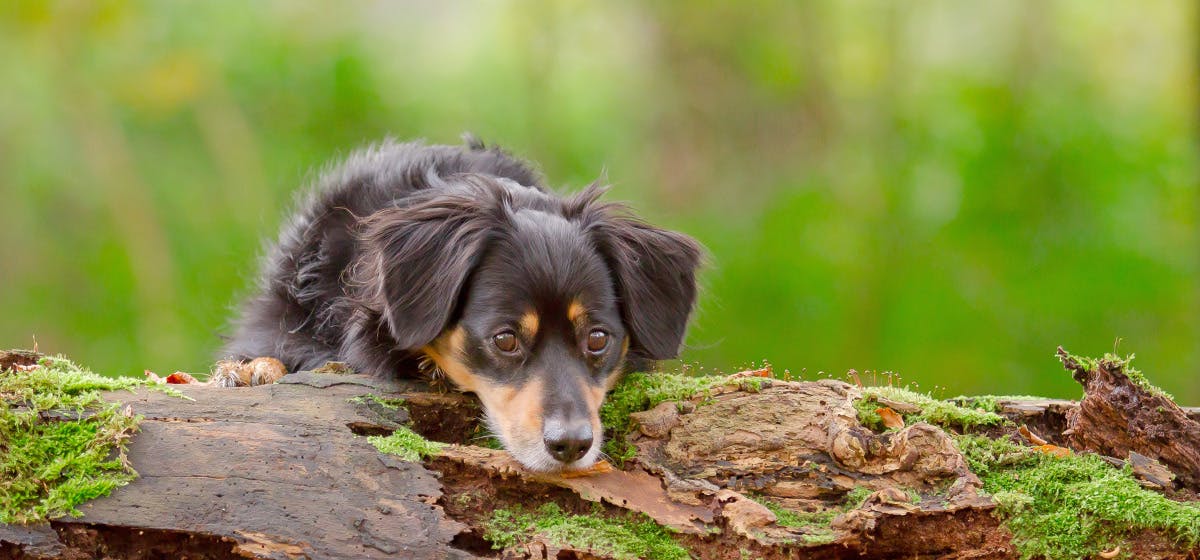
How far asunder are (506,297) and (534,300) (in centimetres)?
11

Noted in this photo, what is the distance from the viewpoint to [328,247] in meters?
4.98

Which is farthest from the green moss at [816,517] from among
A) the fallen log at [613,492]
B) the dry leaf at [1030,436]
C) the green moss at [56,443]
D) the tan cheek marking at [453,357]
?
the green moss at [56,443]

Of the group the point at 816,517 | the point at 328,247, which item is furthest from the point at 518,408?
the point at 328,247

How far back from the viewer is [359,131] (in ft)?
35.2

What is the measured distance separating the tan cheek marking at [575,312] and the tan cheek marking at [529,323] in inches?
4.8

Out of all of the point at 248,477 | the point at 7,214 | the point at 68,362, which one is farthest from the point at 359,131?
the point at 248,477

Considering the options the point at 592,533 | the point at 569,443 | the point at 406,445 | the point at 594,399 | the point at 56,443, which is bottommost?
the point at 56,443

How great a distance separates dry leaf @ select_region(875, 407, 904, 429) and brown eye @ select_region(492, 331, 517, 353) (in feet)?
4.17

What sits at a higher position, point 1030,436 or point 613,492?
point 1030,436

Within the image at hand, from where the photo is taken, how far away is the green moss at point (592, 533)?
3297mm

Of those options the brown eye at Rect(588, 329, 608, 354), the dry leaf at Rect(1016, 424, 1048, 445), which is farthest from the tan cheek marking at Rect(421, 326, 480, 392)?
the dry leaf at Rect(1016, 424, 1048, 445)

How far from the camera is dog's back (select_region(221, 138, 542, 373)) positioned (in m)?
4.93

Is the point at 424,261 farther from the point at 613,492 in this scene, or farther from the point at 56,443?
the point at 56,443

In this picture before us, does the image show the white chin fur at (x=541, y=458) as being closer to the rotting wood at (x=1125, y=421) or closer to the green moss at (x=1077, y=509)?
the green moss at (x=1077, y=509)
